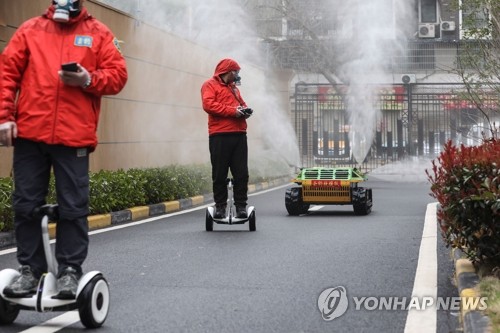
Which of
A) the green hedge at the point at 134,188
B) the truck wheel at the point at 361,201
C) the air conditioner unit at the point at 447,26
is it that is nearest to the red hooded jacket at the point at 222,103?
the green hedge at the point at 134,188

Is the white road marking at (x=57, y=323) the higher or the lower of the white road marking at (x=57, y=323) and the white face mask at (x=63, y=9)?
the lower

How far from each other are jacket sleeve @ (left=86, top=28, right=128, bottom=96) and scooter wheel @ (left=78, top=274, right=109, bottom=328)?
92 cm

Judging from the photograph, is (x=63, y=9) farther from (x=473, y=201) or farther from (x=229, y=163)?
(x=229, y=163)

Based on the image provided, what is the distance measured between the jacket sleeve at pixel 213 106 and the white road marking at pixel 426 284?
2279 mm

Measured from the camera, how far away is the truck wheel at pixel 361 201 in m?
12.4

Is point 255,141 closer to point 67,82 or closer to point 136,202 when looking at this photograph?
point 136,202

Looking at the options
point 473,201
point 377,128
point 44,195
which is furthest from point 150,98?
point 44,195

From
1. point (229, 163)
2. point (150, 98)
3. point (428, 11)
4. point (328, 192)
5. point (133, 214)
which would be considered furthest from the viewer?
point (428, 11)

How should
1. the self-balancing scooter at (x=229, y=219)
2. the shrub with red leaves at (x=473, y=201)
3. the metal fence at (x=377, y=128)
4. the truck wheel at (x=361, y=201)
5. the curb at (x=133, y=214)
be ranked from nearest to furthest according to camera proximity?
1. the shrub with red leaves at (x=473, y=201)
2. the curb at (x=133, y=214)
3. the self-balancing scooter at (x=229, y=219)
4. the truck wheel at (x=361, y=201)
5. the metal fence at (x=377, y=128)

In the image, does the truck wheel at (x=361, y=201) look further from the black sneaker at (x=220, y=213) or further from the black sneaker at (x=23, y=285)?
the black sneaker at (x=23, y=285)

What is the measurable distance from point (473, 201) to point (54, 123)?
2.64 metres

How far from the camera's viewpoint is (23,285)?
4.64m

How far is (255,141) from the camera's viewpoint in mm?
27172

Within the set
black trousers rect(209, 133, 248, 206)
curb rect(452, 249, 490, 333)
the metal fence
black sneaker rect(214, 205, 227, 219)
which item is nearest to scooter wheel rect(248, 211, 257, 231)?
black trousers rect(209, 133, 248, 206)
